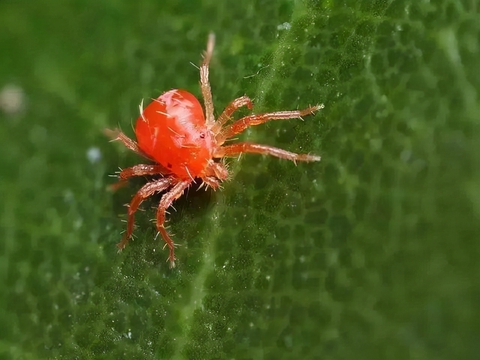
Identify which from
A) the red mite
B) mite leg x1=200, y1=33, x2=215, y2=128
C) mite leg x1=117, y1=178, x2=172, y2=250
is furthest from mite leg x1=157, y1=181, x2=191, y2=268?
mite leg x1=200, y1=33, x2=215, y2=128

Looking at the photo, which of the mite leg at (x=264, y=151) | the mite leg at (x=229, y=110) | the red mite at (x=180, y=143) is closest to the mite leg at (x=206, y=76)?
the red mite at (x=180, y=143)

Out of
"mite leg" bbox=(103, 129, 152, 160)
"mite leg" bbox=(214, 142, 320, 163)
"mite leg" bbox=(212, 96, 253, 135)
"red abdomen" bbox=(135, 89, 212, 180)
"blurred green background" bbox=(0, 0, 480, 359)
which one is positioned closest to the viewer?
"blurred green background" bbox=(0, 0, 480, 359)

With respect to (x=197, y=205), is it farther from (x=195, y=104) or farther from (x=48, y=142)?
(x=48, y=142)

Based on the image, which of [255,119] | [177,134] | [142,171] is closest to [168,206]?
[142,171]

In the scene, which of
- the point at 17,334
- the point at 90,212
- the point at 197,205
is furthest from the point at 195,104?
the point at 17,334

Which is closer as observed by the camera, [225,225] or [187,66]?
[225,225]

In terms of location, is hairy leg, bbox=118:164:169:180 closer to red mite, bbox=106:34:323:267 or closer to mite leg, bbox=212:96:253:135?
red mite, bbox=106:34:323:267

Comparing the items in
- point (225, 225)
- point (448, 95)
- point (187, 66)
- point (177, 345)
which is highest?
point (187, 66)
